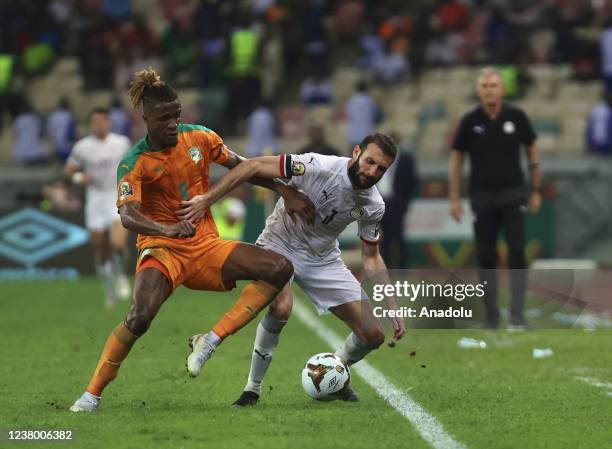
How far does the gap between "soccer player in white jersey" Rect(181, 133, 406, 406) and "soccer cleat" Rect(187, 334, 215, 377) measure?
55cm

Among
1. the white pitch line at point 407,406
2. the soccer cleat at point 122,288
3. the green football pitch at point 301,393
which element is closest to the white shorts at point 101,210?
the soccer cleat at point 122,288

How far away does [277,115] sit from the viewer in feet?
77.7

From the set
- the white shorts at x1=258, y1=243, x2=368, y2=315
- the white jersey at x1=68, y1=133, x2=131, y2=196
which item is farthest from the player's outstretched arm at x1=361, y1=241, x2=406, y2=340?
the white jersey at x1=68, y1=133, x2=131, y2=196

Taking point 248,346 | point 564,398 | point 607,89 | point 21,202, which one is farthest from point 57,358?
point 607,89

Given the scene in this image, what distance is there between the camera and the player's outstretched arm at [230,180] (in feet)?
25.9

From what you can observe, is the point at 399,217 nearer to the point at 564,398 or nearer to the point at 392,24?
the point at 392,24

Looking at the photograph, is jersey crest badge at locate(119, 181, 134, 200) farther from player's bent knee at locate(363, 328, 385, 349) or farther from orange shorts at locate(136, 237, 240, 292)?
player's bent knee at locate(363, 328, 385, 349)

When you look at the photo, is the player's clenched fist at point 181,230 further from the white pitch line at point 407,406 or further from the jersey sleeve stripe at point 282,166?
the white pitch line at point 407,406

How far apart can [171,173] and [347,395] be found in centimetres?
170

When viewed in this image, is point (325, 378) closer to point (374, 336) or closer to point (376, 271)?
point (374, 336)

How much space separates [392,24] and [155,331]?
1227 cm

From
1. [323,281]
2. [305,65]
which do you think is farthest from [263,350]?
[305,65]

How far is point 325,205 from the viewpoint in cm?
828

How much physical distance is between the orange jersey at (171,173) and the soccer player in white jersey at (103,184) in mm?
7098
